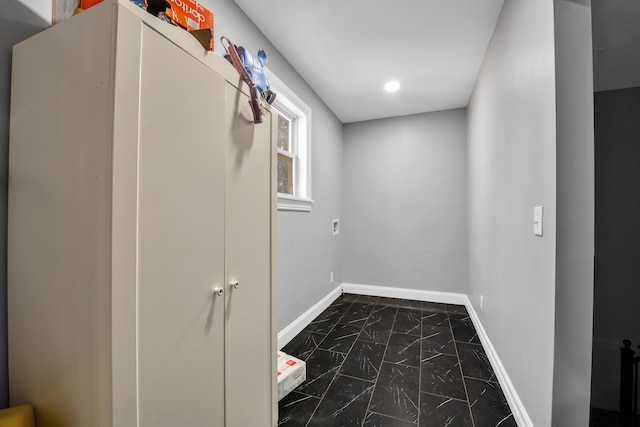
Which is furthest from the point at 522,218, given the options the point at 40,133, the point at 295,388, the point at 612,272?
the point at 40,133

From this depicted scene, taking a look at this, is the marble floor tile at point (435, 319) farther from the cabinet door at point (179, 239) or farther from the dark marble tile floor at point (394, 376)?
the cabinet door at point (179, 239)

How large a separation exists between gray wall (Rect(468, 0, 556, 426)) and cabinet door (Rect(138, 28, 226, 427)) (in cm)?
131

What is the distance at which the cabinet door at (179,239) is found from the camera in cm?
65

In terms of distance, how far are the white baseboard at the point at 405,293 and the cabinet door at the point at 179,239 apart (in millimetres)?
2858

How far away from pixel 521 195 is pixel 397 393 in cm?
139

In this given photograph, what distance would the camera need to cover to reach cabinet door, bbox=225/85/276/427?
96cm

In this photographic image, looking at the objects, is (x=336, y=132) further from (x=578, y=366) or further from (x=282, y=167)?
(x=578, y=366)

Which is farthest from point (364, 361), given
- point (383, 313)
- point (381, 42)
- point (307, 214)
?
point (381, 42)

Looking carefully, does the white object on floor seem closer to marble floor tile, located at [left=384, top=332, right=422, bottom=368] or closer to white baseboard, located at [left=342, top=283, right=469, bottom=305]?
marble floor tile, located at [left=384, top=332, right=422, bottom=368]

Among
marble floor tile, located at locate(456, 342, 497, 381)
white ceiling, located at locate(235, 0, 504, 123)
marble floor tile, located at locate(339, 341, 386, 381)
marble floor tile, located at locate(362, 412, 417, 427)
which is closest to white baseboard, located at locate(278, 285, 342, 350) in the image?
marble floor tile, located at locate(339, 341, 386, 381)

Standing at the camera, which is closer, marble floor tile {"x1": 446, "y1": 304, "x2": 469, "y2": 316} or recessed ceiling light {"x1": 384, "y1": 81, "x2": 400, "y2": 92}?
recessed ceiling light {"x1": 384, "y1": 81, "x2": 400, "y2": 92}

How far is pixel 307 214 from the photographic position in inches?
102

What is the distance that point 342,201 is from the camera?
3697mm

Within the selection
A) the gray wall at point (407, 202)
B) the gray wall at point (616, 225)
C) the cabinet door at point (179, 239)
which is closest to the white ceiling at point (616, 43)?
the gray wall at point (616, 225)
